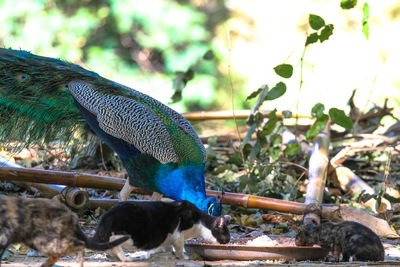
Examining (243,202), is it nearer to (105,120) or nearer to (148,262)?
(105,120)

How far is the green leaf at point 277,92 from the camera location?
5.85 metres

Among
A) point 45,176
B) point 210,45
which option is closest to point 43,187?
point 45,176

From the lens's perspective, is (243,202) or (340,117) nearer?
(243,202)

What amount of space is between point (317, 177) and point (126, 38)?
8.05 metres

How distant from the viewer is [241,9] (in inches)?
562

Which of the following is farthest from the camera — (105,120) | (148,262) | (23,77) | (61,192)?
(23,77)

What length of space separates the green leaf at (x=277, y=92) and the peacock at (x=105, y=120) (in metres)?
1.01

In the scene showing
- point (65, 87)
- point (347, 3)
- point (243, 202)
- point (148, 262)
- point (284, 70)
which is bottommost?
point (148, 262)

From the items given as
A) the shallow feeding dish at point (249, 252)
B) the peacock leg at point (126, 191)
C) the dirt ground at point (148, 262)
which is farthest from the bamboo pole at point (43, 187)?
the shallow feeding dish at point (249, 252)

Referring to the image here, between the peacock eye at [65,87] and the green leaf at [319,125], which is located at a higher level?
the peacock eye at [65,87]

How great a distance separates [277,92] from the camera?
5898mm

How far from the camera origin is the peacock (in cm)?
496

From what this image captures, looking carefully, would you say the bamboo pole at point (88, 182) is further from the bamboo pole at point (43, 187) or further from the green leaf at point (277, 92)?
the green leaf at point (277, 92)

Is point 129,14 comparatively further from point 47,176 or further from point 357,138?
point 47,176
